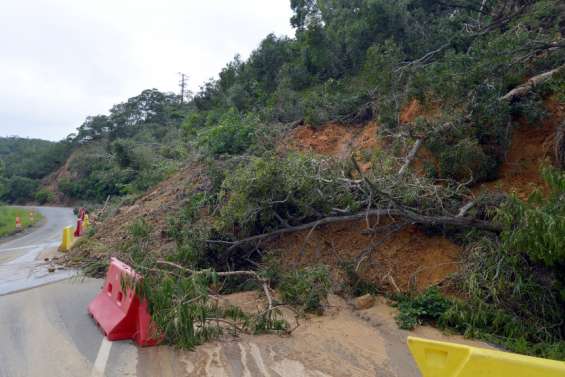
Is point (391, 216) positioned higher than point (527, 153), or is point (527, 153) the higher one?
point (527, 153)

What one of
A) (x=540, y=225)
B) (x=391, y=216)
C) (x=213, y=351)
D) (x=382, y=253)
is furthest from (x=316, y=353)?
(x=391, y=216)

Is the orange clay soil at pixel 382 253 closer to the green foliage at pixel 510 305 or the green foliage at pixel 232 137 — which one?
the green foliage at pixel 510 305

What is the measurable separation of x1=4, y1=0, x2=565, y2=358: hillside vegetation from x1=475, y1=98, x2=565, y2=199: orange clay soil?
35 millimetres

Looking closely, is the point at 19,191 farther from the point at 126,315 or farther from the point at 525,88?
the point at 525,88

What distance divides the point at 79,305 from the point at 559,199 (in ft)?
22.9

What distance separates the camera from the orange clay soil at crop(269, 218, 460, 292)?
7.73 meters

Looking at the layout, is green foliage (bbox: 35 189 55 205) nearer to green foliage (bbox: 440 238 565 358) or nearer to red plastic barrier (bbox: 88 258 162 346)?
red plastic barrier (bbox: 88 258 162 346)

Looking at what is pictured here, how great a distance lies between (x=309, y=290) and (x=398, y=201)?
205 cm

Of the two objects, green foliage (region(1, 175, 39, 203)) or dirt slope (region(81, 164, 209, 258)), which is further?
green foliage (region(1, 175, 39, 203))

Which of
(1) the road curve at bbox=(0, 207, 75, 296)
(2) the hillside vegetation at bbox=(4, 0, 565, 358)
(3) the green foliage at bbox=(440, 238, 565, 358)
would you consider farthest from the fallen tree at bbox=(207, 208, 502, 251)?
(1) the road curve at bbox=(0, 207, 75, 296)

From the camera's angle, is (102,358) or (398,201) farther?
(398,201)

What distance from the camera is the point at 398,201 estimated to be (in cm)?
778

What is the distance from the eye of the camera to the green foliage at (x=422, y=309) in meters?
6.47

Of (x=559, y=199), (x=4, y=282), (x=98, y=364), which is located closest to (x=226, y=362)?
(x=98, y=364)
